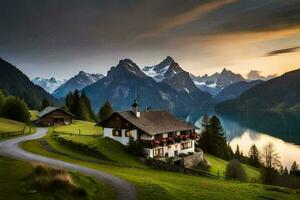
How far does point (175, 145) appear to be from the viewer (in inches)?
3004

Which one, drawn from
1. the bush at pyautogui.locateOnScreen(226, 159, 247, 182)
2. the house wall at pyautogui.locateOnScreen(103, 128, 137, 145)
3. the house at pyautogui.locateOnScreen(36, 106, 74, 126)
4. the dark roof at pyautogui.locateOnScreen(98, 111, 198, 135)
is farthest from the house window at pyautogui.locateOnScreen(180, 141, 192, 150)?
the house at pyautogui.locateOnScreen(36, 106, 74, 126)

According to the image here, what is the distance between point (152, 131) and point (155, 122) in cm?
674

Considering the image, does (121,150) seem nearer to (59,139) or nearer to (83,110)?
(59,139)

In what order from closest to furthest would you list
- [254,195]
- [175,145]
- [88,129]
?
[254,195], [175,145], [88,129]

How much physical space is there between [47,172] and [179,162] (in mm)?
49247

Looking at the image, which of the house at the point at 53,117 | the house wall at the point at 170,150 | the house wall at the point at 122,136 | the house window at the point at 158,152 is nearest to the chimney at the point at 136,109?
the house wall at the point at 122,136

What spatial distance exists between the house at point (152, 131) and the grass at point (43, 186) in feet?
135

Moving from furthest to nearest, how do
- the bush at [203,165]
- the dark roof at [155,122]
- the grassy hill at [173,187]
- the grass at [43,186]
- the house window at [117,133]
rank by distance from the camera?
the bush at [203,165] < the house window at [117,133] < the dark roof at [155,122] < the grassy hill at [173,187] < the grass at [43,186]

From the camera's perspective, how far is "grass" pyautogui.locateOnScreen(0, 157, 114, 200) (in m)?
22.2

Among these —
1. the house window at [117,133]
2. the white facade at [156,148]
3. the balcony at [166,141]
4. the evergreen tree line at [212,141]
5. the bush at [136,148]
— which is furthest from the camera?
the evergreen tree line at [212,141]

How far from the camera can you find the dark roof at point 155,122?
233 ft

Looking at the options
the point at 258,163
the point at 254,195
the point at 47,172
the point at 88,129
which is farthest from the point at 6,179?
the point at 258,163

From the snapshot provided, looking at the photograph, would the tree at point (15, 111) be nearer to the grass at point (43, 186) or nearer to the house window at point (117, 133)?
the house window at point (117, 133)

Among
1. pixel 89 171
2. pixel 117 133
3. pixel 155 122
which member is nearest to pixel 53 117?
pixel 117 133
